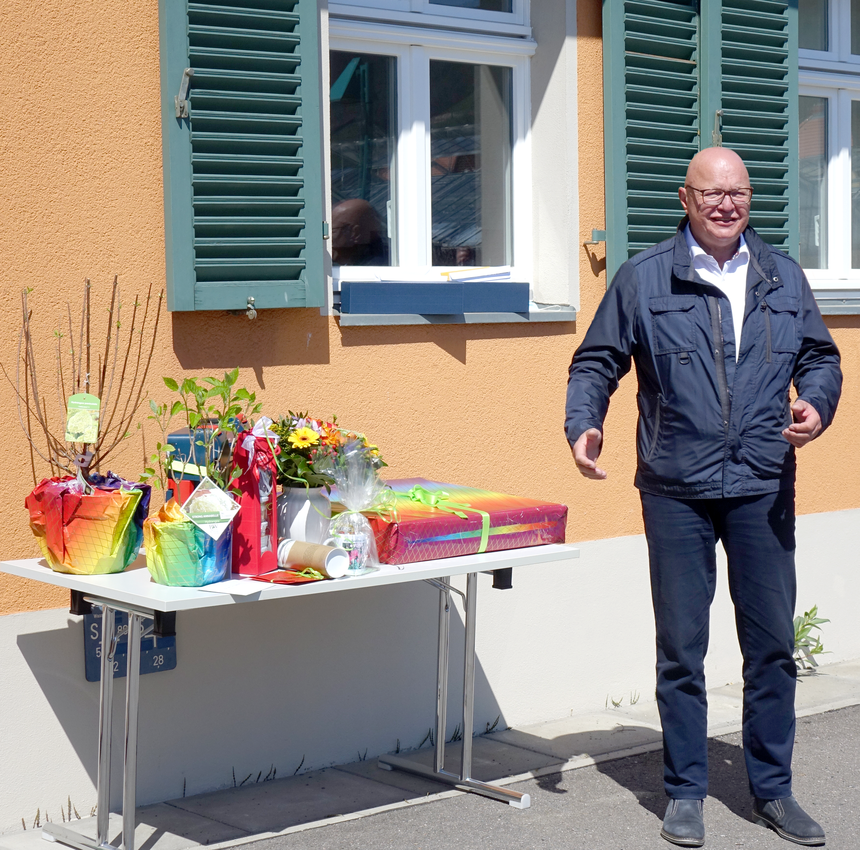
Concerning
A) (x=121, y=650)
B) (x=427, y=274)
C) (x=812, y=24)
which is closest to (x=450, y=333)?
(x=427, y=274)

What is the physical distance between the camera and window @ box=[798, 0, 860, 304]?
5938 mm

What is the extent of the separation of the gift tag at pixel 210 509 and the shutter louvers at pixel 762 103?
119 inches

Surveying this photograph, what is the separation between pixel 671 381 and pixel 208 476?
4.45 ft

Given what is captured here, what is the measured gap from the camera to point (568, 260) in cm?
486

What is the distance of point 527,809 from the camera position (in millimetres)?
3822

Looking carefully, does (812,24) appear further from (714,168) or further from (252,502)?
(252,502)

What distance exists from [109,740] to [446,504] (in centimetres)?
117

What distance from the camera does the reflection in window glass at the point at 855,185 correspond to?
6180 mm

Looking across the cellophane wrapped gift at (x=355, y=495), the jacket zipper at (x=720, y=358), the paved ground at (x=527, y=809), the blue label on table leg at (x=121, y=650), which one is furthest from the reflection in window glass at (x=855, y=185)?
the blue label on table leg at (x=121, y=650)

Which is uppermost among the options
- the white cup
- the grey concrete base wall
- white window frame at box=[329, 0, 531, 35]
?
white window frame at box=[329, 0, 531, 35]

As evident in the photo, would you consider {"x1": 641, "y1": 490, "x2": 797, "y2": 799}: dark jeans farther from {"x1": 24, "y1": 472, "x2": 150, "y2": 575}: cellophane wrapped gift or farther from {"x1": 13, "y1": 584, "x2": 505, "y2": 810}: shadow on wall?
{"x1": 24, "y1": 472, "x2": 150, "y2": 575}: cellophane wrapped gift

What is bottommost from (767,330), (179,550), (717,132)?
(179,550)

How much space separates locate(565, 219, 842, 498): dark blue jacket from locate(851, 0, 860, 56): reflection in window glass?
292cm

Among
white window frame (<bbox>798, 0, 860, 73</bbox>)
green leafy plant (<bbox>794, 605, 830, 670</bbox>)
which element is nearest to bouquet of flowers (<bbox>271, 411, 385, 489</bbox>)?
green leafy plant (<bbox>794, 605, 830, 670</bbox>)
